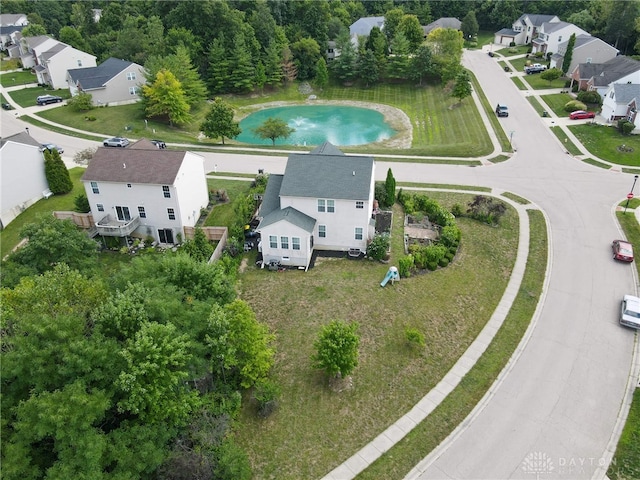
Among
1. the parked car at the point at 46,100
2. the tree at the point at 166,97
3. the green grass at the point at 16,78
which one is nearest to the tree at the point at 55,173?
the tree at the point at 166,97

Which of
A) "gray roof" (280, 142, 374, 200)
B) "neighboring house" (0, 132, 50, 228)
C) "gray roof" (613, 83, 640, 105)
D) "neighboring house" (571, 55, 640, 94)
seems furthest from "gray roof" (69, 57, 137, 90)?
"gray roof" (613, 83, 640, 105)

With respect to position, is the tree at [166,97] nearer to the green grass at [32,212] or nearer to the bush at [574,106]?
the green grass at [32,212]

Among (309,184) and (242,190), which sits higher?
(309,184)

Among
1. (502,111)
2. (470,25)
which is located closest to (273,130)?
(502,111)

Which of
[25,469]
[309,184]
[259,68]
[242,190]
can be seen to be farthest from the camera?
[259,68]

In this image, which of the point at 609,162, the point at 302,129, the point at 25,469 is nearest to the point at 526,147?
the point at 609,162

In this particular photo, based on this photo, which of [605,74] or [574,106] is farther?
[605,74]

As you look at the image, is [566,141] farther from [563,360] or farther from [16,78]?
[16,78]

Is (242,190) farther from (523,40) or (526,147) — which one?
(523,40)
